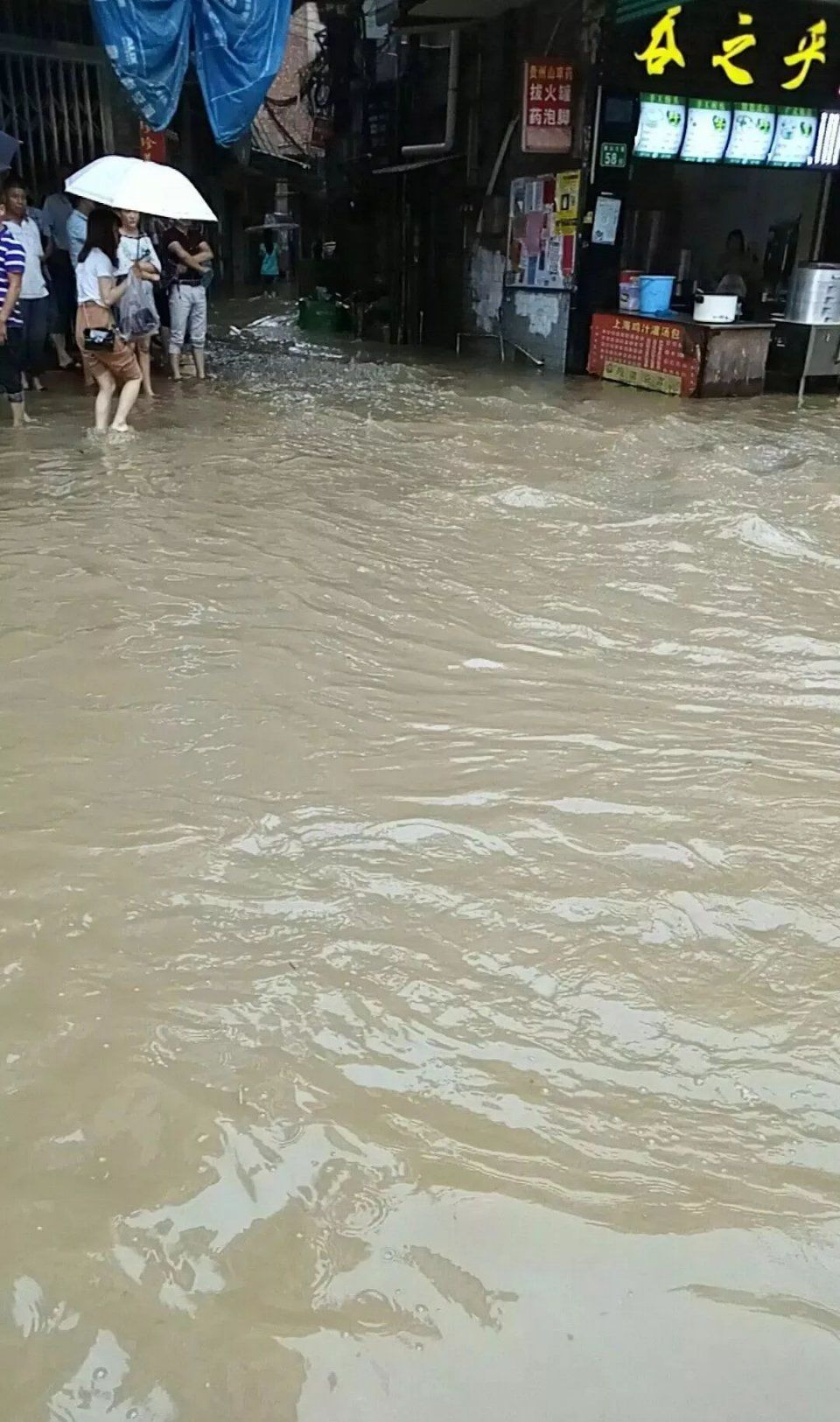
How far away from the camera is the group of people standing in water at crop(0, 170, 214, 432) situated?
7789 mm

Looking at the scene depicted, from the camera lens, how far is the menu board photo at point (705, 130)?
12.1m

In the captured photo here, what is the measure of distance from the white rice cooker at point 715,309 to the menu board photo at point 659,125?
1.92 meters

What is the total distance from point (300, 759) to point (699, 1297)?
225 cm

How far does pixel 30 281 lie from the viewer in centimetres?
927

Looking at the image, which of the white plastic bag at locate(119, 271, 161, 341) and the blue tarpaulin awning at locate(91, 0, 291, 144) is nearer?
the white plastic bag at locate(119, 271, 161, 341)

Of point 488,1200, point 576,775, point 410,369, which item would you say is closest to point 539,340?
point 410,369

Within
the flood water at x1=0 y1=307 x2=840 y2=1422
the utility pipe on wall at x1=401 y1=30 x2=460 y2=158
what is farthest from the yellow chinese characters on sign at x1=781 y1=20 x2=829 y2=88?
the flood water at x1=0 y1=307 x2=840 y2=1422

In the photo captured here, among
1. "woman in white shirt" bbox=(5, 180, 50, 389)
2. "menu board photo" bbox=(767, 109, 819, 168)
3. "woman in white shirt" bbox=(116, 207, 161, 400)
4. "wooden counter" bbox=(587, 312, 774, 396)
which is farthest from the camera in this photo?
"menu board photo" bbox=(767, 109, 819, 168)

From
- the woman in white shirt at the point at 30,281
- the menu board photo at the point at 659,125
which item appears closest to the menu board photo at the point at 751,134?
the menu board photo at the point at 659,125

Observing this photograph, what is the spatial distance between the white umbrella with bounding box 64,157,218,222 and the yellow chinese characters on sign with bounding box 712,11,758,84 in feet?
23.3

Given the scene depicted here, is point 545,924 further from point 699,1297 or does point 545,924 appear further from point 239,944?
point 699,1297

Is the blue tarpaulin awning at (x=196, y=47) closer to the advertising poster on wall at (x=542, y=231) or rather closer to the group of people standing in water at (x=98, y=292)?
the group of people standing in water at (x=98, y=292)

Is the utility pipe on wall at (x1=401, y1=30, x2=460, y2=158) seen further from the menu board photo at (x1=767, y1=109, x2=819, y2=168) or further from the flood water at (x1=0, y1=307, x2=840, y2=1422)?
the flood water at (x1=0, y1=307, x2=840, y2=1422)

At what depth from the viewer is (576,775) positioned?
3816 millimetres
